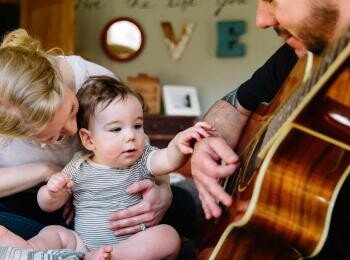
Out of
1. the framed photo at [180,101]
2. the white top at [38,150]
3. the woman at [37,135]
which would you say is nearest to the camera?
the woman at [37,135]

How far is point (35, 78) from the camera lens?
4.35 feet

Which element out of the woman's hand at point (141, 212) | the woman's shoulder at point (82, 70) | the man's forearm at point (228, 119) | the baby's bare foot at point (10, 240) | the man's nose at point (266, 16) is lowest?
the baby's bare foot at point (10, 240)

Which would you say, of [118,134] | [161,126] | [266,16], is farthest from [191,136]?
[161,126]

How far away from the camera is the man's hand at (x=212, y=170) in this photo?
106 centimetres

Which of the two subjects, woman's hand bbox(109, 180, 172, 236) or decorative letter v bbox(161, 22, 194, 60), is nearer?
woman's hand bbox(109, 180, 172, 236)

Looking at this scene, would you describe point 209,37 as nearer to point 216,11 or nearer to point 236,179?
point 216,11

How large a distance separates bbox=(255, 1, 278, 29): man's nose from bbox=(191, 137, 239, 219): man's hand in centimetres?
33

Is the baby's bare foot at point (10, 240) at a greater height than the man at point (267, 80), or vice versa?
the man at point (267, 80)

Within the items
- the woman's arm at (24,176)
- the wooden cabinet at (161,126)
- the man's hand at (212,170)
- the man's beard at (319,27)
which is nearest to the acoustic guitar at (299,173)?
the man's hand at (212,170)

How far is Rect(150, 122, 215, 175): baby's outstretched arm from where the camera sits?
1254mm

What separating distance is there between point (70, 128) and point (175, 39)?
138 inches

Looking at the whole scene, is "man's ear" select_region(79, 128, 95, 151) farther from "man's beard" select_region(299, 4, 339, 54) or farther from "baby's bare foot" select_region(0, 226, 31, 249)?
"man's beard" select_region(299, 4, 339, 54)

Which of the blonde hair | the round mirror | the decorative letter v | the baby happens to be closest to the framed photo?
the decorative letter v

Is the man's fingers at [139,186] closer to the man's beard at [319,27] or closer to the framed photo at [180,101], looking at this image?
the man's beard at [319,27]
